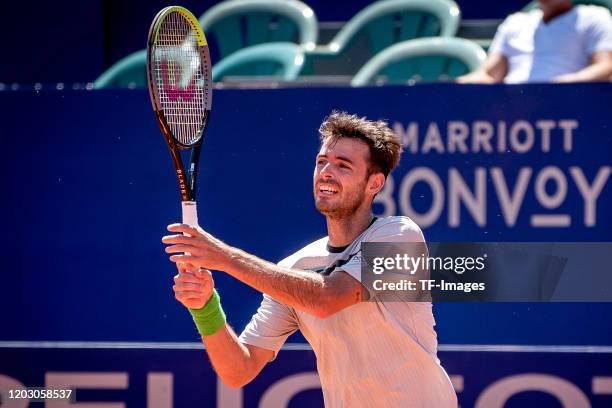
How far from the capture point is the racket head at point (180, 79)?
2.69 meters

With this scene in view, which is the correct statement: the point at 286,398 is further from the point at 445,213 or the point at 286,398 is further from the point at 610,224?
the point at 610,224

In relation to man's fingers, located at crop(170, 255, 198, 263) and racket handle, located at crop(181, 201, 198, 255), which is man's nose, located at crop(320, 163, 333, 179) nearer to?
racket handle, located at crop(181, 201, 198, 255)

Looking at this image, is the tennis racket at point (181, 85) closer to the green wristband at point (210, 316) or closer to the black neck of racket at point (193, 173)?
the black neck of racket at point (193, 173)

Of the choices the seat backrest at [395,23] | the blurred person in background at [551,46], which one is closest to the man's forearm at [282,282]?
the blurred person in background at [551,46]

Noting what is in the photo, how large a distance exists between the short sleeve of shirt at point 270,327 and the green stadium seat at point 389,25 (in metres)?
3.12

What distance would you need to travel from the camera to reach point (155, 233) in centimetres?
392

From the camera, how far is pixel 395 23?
591 centimetres

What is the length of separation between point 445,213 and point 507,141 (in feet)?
1.14

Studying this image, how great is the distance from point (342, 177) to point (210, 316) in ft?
1.66

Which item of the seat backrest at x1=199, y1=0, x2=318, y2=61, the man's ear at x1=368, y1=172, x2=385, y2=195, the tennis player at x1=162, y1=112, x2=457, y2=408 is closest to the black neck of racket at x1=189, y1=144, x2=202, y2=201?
the tennis player at x1=162, y1=112, x2=457, y2=408

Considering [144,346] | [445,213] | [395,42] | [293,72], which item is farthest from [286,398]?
[395,42]

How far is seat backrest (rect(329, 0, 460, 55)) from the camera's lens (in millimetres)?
5785

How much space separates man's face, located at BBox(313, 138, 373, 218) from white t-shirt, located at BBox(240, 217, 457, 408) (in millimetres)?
90

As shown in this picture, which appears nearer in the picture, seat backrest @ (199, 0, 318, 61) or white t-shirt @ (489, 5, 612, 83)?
white t-shirt @ (489, 5, 612, 83)
